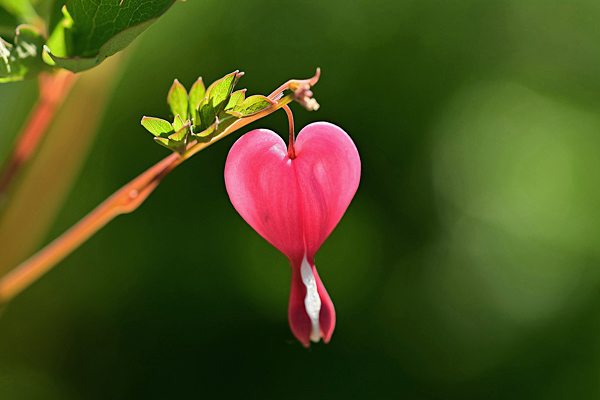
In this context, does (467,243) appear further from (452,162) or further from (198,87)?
(198,87)

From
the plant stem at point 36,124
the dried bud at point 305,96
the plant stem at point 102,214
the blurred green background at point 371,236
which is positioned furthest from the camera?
the blurred green background at point 371,236

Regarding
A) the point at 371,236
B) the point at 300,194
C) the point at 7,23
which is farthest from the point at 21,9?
the point at 371,236

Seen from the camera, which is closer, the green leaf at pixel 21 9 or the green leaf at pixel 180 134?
the green leaf at pixel 180 134

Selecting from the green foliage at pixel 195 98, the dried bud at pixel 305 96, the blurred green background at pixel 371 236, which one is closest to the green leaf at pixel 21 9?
the green foliage at pixel 195 98

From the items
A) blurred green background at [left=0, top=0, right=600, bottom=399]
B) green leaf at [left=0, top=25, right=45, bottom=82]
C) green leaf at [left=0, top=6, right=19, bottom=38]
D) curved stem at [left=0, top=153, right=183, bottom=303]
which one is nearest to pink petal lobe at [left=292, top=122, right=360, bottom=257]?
curved stem at [left=0, top=153, right=183, bottom=303]

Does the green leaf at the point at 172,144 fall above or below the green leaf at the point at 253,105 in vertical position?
above

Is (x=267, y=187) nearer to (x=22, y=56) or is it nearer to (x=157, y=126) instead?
(x=157, y=126)

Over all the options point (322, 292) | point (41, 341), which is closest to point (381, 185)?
point (41, 341)

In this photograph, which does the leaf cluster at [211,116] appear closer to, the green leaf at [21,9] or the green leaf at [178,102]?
the green leaf at [178,102]
